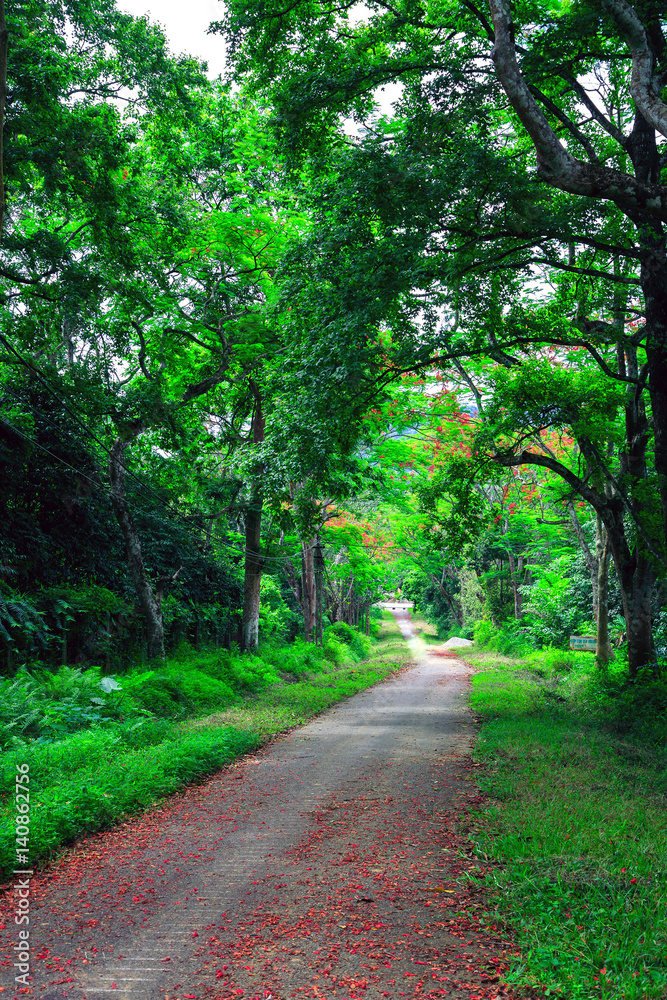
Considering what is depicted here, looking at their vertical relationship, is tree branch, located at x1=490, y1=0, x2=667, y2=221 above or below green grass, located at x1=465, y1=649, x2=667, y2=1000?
above

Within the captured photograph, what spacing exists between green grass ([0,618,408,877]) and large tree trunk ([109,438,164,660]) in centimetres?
81

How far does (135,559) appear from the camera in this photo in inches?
608

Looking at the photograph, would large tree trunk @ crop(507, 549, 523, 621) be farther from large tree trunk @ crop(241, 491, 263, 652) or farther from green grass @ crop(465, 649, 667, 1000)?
green grass @ crop(465, 649, 667, 1000)

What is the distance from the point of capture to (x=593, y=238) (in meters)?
9.65

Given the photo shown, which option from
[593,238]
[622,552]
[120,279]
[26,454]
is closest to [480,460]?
[622,552]

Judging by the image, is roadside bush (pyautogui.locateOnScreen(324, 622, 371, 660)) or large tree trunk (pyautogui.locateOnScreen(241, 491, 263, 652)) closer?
large tree trunk (pyautogui.locateOnScreen(241, 491, 263, 652))

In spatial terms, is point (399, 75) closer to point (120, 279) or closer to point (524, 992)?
point (120, 279)

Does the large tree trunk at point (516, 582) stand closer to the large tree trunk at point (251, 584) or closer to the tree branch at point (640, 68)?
the large tree trunk at point (251, 584)

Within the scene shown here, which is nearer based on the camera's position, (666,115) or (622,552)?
(666,115)

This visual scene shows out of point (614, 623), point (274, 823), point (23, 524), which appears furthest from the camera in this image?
point (614, 623)

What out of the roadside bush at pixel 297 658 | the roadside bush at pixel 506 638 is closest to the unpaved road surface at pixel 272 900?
the roadside bush at pixel 297 658

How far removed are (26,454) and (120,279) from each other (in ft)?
13.0

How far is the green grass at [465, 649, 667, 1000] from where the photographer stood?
3.70m

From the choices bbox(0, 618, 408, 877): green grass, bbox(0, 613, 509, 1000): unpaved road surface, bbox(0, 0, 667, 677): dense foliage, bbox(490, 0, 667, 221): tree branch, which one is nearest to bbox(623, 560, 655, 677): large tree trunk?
bbox(0, 0, 667, 677): dense foliage
